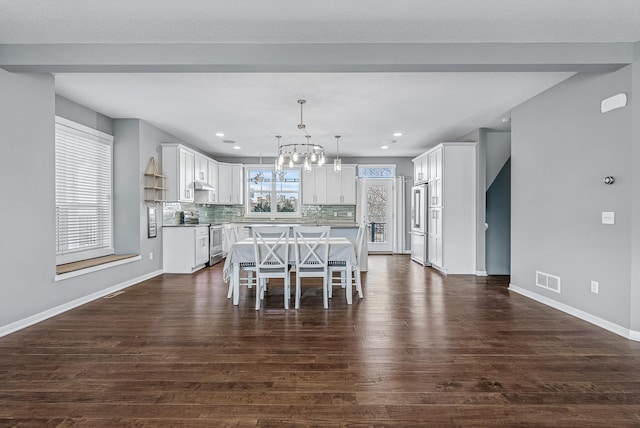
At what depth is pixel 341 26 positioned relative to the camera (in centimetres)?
290

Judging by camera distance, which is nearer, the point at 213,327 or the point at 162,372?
the point at 162,372

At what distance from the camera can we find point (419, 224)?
7656 mm

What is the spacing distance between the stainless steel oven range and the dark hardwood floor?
9.91 feet

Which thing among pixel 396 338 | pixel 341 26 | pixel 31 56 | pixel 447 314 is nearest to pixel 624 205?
pixel 447 314

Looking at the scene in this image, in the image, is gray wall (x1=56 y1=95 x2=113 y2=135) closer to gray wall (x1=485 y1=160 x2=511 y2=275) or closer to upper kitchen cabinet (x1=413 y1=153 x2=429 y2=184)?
upper kitchen cabinet (x1=413 y1=153 x2=429 y2=184)

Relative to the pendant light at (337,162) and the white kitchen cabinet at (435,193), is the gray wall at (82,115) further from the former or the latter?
the white kitchen cabinet at (435,193)

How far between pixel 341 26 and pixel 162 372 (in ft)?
10.1

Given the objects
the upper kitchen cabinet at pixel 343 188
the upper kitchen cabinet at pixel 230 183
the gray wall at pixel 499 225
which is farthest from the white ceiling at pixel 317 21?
the upper kitchen cabinet at pixel 343 188

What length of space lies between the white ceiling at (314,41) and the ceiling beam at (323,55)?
69mm

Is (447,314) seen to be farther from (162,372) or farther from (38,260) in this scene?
(38,260)

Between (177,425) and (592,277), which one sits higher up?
(592,277)

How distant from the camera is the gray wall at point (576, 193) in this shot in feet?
10.9

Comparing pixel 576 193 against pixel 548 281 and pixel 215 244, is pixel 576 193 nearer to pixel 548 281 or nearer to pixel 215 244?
pixel 548 281

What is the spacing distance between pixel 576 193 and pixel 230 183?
7142 mm
